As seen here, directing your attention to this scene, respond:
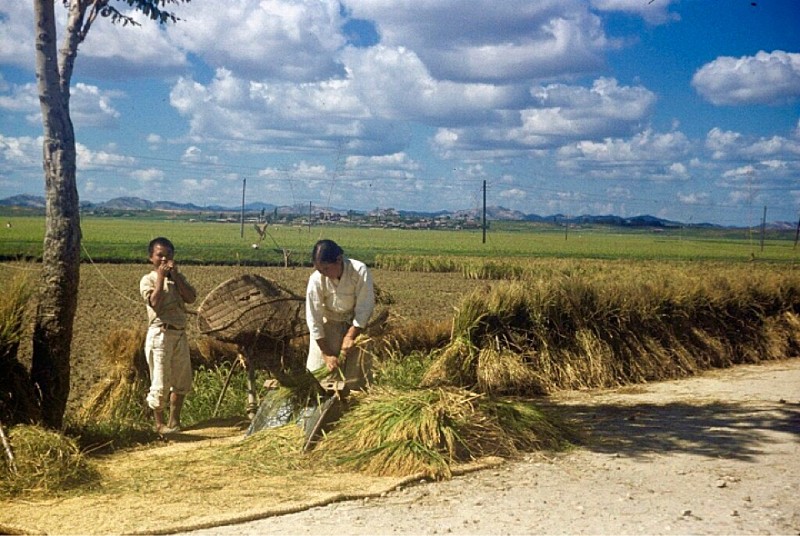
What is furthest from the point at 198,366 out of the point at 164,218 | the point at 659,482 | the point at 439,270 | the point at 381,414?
the point at 164,218

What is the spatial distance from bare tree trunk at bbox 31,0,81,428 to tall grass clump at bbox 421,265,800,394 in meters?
3.85

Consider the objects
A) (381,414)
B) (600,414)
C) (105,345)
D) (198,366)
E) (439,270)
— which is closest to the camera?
(381,414)

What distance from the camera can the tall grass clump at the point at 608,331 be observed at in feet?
37.1

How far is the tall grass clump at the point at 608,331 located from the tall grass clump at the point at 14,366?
4.08m

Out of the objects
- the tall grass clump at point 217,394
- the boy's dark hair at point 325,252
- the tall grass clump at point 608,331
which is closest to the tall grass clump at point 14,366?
the tall grass clump at point 217,394

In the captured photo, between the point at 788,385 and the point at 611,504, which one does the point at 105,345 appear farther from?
the point at 788,385

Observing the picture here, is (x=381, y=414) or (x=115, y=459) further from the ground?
(x=381, y=414)

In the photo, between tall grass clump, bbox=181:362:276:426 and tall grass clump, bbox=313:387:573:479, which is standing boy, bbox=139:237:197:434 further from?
tall grass clump, bbox=313:387:573:479

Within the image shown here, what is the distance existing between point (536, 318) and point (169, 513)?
7024mm

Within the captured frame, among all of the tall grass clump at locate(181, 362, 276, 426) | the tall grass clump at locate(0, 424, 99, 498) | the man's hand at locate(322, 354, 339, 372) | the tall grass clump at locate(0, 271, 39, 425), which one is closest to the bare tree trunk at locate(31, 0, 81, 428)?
the tall grass clump at locate(0, 271, 39, 425)

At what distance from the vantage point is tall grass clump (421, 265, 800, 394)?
11.3 meters

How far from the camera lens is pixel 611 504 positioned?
5.97 m

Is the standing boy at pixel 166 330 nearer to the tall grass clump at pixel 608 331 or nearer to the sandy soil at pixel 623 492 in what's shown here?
the tall grass clump at pixel 608 331

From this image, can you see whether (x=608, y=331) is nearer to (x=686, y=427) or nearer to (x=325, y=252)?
(x=686, y=427)
